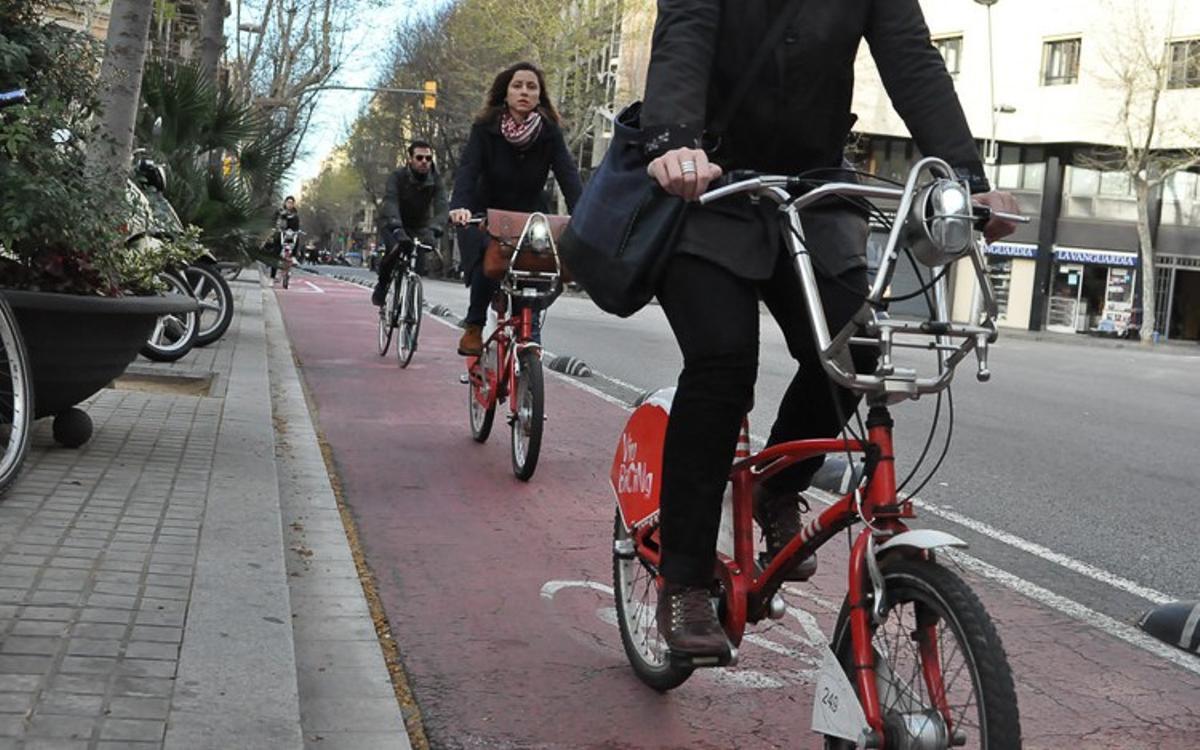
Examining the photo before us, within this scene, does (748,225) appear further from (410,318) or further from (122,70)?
(410,318)

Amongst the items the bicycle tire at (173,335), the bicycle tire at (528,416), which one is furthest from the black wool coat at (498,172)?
the bicycle tire at (173,335)

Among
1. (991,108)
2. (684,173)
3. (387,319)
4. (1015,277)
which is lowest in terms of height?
(387,319)

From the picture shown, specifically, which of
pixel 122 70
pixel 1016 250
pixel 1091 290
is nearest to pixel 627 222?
pixel 122 70

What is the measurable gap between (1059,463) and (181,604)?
6519mm

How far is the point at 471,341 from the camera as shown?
8.05 meters

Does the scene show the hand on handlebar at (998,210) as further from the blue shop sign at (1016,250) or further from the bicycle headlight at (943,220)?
the blue shop sign at (1016,250)

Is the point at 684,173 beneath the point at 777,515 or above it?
above

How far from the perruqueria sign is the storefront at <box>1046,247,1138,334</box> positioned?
4499 cm

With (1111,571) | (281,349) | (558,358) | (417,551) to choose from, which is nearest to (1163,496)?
(1111,571)

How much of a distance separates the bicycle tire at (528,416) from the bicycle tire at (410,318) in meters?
5.17

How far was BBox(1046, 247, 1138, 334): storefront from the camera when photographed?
4791 cm

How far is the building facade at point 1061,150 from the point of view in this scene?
4616cm

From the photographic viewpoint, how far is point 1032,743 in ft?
11.8

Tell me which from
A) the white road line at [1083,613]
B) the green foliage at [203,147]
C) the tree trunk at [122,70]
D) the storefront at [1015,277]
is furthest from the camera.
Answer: the storefront at [1015,277]
